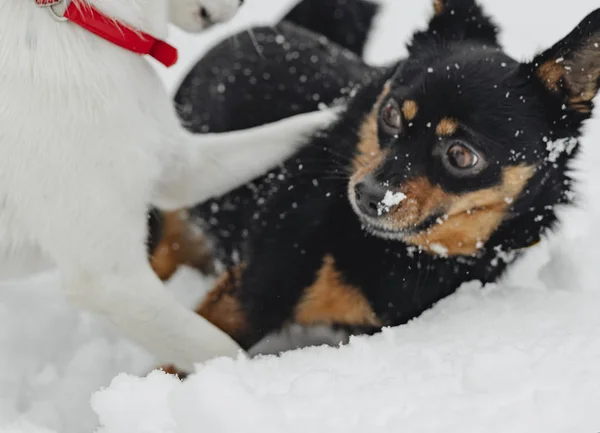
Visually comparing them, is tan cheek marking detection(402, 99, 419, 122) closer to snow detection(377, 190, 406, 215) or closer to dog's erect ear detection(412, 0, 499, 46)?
snow detection(377, 190, 406, 215)

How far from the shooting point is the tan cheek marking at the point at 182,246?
3.24m

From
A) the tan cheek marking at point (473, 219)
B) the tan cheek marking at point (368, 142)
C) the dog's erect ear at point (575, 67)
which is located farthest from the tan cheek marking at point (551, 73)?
the tan cheek marking at point (368, 142)

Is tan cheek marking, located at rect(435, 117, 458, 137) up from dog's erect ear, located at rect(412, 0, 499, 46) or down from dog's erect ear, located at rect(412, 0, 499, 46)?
down

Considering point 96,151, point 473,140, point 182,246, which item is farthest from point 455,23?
point 182,246

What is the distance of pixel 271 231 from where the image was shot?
8.73 ft

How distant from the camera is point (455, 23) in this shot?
99.4 inches

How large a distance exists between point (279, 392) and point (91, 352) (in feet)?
3.94

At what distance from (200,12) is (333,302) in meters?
1.00

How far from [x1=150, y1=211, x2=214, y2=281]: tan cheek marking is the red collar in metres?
1.21

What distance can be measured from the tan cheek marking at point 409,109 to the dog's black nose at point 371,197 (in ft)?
0.74

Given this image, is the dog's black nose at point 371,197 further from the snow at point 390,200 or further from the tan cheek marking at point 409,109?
the tan cheek marking at point 409,109

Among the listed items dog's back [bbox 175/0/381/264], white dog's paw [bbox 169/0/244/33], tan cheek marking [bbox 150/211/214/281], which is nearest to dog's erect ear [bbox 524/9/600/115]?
dog's back [bbox 175/0/381/264]

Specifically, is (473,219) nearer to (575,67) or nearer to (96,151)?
(575,67)

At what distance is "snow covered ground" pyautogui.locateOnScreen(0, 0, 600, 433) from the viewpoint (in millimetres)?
1679
